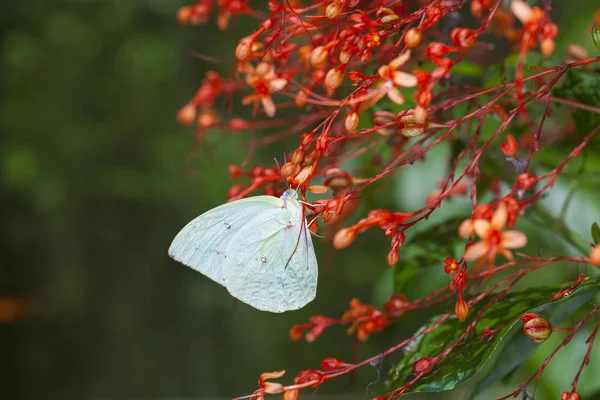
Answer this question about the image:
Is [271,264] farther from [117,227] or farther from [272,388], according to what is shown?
[117,227]

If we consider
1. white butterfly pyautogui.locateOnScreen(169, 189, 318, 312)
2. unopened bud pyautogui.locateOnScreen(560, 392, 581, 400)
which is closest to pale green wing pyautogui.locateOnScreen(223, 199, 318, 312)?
white butterfly pyautogui.locateOnScreen(169, 189, 318, 312)

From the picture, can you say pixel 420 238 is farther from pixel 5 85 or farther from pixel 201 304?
pixel 5 85

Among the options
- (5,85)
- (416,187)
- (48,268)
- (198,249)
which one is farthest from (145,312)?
(198,249)

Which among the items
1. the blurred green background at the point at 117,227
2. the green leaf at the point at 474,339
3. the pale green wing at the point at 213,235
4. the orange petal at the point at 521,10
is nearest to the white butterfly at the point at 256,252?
the pale green wing at the point at 213,235

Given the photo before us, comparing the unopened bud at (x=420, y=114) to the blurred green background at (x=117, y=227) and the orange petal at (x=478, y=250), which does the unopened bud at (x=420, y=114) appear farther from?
the blurred green background at (x=117, y=227)

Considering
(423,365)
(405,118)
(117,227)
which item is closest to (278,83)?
(405,118)

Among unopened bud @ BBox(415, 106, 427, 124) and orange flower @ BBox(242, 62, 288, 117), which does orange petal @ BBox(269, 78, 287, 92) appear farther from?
unopened bud @ BBox(415, 106, 427, 124)
